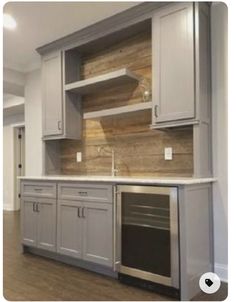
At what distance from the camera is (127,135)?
3373 millimetres

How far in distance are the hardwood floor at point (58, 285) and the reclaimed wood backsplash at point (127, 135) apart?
3.83 ft

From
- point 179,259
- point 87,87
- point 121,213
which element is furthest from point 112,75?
point 179,259

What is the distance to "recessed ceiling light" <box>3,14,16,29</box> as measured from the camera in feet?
10.3

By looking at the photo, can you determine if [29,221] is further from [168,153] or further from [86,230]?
[168,153]

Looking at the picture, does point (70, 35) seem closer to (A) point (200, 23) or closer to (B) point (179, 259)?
(A) point (200, 23)

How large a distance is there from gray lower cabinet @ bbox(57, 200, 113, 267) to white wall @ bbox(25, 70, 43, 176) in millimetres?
1656

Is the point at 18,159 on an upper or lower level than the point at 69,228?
upper

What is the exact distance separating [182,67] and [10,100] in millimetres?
4921

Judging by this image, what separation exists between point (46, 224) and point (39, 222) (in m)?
0.14

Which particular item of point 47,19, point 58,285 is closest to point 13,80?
point 47,19

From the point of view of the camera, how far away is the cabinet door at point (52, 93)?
12.2 ft

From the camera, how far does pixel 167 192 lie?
7.57 ft

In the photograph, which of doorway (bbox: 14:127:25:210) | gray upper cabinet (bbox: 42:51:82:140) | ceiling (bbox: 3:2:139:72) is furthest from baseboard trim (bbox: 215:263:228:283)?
doorway (bbox: 14:127:25:210)

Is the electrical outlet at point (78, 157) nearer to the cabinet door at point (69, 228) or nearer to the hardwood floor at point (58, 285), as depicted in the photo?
the cabinet door at point (69, 228)
